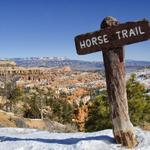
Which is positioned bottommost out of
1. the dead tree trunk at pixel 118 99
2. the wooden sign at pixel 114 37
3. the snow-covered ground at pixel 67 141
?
the snow-covered ground at pixel 67 141

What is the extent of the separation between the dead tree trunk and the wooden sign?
0.16 m

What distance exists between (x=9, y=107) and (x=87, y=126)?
105 ft

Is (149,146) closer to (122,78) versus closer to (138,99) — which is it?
(122,78)

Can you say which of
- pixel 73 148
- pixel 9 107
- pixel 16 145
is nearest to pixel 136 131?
pixel 73 148

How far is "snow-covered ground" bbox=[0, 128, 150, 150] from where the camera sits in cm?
697

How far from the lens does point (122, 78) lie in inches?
278

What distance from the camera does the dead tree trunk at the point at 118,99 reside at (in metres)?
7.00

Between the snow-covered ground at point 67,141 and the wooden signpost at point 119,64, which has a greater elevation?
the wooden signpost at point 119,64

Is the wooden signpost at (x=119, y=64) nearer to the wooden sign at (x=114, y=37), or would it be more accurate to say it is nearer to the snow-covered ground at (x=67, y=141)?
the wooden sign at (x=114, y=37)

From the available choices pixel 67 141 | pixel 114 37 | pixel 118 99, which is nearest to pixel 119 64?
pixel 114 37

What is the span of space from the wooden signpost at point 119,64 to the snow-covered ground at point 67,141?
0.24 metres

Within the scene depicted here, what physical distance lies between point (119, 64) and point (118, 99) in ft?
2.07

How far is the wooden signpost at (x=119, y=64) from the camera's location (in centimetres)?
699

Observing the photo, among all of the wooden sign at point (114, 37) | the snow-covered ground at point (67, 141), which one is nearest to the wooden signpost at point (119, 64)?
the wooden sign at point (114, 37)
